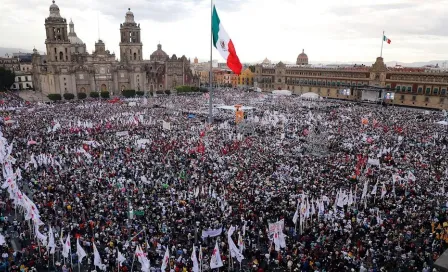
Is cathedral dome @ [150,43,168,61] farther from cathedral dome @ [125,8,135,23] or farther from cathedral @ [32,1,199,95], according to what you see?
cathedral dome @ [125,8,135,23]

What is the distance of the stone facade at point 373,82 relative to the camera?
61812 mm

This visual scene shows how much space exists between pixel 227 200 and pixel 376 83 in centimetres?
6210

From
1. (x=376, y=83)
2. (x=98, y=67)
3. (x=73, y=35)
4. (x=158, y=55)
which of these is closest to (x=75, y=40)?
(x=73, y=35)

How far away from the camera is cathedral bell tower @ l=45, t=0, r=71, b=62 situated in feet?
230

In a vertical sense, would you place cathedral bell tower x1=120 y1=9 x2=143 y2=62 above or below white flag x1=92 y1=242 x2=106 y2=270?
above

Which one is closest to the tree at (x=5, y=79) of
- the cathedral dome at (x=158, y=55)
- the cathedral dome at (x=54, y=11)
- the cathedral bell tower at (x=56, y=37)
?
the cathedral bell tower at (x=56, y=37)

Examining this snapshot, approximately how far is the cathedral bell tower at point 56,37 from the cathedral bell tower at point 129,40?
1415cm

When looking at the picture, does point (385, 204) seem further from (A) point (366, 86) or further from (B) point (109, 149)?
(A) point (366, 86)

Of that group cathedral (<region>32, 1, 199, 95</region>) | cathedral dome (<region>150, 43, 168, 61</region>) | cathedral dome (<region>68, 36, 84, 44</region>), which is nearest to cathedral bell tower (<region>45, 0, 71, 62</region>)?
cathedral (<region>32, 1, 199, 95</region>)

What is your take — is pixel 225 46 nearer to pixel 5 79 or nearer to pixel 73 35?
pixel 5 79

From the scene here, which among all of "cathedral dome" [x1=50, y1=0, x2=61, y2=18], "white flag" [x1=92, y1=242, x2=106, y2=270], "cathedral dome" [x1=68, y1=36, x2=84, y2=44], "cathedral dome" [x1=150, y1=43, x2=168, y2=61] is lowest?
"white flag" [x1=92, y1=242, x2=106, y2=270]

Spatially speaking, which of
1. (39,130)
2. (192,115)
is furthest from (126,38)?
(39,130)

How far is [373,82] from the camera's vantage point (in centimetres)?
7050

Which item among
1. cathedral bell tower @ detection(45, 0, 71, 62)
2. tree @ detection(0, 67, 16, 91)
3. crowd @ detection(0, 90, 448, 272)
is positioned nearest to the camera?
crowd @ detection(0, 90, 448, 272)
